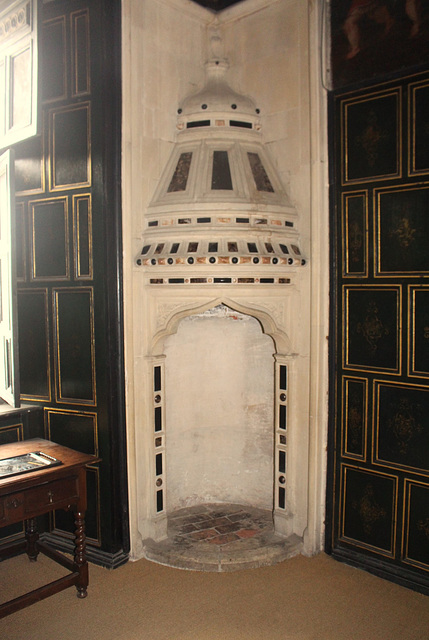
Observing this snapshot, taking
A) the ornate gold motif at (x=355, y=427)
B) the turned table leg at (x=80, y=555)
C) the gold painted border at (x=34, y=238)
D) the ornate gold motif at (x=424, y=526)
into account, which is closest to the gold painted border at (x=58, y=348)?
the gold painted border at (x=34, y=238)

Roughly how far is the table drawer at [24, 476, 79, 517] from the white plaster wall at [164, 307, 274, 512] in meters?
1.36

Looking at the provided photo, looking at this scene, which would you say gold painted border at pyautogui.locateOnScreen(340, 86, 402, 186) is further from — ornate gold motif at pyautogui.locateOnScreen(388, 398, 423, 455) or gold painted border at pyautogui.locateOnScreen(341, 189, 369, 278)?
ornate gold motif at pyautogui.locateOnScreen(388, 398, 423, 455)

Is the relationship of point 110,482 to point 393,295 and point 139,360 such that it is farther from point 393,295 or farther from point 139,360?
point 393,295

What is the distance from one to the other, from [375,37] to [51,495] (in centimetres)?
348

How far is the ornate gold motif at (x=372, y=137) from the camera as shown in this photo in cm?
339

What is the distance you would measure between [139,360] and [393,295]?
1790 mm

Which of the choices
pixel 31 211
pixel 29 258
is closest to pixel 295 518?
pixel 29 258

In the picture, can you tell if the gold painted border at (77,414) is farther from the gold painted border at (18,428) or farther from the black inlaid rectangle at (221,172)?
the black inlaid rectangle at (221,172)

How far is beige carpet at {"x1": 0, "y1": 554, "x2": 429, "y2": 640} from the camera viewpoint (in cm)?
297

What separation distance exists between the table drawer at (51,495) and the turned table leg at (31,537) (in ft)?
2.31

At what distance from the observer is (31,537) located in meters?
3.71

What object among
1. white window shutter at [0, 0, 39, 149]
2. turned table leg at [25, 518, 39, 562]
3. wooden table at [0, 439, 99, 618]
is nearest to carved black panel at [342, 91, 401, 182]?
white window shutter at [0, 0, 39, 149]

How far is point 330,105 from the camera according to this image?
142 inches

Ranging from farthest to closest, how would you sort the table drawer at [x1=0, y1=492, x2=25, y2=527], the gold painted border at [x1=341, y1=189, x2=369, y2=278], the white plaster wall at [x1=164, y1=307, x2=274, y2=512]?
the white plaster wall at [x1=164, y1=307, x2=274, y2=512] < the gold painted border at [x1=341, y1=189, x2=369, y2=278] < the table drawer at [x1=0, y1=492, x2=25, y2=527]
